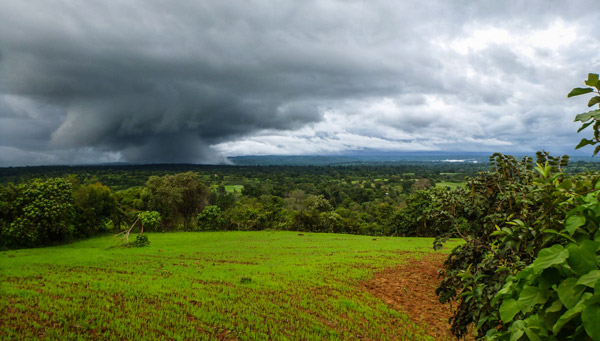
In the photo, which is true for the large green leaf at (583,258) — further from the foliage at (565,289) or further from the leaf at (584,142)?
the leaf at (584,142)

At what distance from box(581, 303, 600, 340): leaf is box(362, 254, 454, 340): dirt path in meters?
7.87

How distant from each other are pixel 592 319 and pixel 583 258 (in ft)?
1.00

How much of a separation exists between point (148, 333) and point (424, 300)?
917 centimetres

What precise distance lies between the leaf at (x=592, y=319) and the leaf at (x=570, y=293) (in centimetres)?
18

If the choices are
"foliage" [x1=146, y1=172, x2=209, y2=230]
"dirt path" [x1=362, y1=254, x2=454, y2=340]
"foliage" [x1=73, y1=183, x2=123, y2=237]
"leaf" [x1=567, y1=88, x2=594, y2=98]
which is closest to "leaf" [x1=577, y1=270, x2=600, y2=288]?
"leaf" [x1=567, y1=88, x2=594, y2=98]

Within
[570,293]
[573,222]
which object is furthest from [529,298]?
[573,222]

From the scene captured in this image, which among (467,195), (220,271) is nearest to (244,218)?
(220,271)

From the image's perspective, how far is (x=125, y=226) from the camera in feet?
132

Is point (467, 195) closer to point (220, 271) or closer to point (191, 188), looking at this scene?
point (220, 271)

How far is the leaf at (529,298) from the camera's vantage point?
1.54 m

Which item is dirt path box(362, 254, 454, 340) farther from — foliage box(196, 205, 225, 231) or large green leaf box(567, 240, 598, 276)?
foliage box(196, 205, 225, 231)

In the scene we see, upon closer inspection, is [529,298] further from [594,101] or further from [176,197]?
[176,197]

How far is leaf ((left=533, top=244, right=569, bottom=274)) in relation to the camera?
1366 millimetres

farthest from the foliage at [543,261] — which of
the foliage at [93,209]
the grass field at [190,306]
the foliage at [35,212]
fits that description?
the foliage at [93,209]
